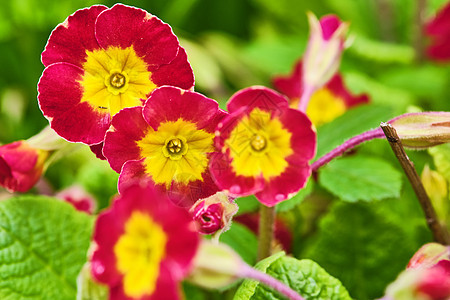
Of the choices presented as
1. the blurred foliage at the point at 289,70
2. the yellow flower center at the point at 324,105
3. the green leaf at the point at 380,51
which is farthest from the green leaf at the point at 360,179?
the green leaf at the point at 380,51

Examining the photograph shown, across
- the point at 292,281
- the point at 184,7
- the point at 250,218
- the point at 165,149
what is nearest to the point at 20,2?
the point at 184,7

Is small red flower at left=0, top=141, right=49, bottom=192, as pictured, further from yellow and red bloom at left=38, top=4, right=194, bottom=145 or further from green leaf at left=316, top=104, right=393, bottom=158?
green leaf at left=316, top=104, right=393, bottom=158

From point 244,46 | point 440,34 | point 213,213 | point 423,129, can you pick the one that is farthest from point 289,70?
point 213,213

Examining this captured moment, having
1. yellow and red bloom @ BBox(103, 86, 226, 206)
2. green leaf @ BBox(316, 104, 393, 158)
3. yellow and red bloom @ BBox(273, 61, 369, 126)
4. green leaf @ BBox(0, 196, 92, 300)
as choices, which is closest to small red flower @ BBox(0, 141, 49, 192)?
green leaf @ BBox(0, 196, 92, 300)

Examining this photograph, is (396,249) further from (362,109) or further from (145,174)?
(145,174)

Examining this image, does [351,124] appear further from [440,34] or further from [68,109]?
[440,34]

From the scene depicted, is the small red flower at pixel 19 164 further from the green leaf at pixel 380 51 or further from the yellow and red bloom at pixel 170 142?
the green leaf at pixel 380 51
